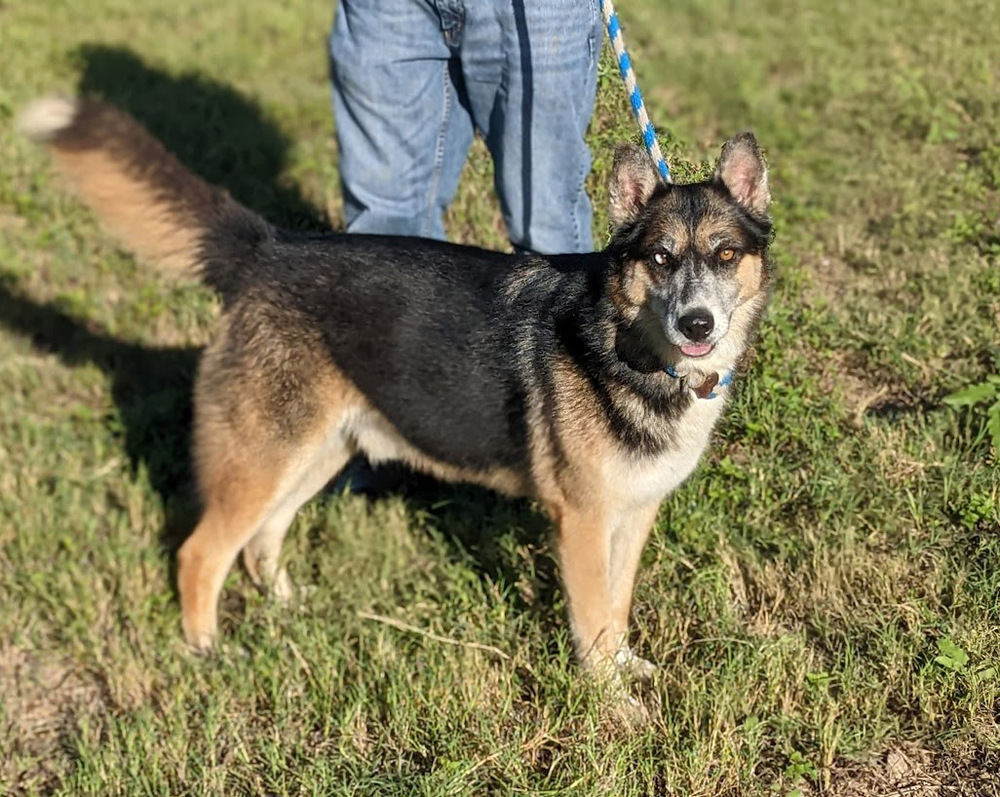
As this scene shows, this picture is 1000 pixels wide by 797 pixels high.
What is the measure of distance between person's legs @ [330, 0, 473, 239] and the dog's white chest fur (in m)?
1.57

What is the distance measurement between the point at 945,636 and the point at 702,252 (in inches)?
57.7

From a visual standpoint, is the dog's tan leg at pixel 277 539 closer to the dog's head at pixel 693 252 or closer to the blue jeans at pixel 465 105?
the blue jeans at pixel 465 105

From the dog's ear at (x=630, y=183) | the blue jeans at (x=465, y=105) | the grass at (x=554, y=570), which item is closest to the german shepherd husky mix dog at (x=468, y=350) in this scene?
the dog's ear at (x=630, y=183)

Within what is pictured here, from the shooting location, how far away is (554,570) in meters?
4.23

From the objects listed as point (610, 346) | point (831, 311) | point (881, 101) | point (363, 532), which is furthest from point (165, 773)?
point (881, 101)

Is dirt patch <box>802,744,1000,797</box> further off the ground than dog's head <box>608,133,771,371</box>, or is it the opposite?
dog's head <box>608,133,771,371</box>

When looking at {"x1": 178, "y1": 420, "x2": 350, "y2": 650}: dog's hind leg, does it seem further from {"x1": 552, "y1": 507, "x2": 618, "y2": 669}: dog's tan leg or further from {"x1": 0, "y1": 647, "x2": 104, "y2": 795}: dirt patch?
{"x1": 552, "y1": 507, "x2": 618, "y2": 669}: dog's tan leg

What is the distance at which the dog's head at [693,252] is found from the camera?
10.4ft

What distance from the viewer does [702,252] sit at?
321 centimetres

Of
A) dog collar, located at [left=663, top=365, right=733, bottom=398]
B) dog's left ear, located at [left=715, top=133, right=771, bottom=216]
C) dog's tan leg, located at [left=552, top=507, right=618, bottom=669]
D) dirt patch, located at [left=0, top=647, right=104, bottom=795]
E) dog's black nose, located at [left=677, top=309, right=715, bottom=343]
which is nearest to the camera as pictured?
dog's black nose, located at [left=677, top=309, right=715, bottom=343]

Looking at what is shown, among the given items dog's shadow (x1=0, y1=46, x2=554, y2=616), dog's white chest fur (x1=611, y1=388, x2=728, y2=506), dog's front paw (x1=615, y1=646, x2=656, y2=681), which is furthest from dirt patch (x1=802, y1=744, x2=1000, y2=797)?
dog's shadow (x1=0, y1=46, x2=554, y2=616)

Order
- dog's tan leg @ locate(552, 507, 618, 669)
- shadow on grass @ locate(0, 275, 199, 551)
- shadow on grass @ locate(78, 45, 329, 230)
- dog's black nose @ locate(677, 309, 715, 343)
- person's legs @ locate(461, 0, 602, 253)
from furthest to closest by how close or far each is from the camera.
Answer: shadow on grass @ locate(78, 45, 329, 230), shadow on grass @ locate(0, 275, 199, 551), person's legs @ locate(461, 0, 602, 253), dog's tan leg @ locate(552, 507, 618, 669), dog's black nose @ locate(677, 309, 715, 343)

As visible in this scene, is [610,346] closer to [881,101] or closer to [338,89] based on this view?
[338,89]

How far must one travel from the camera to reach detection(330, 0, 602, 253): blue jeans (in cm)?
387
